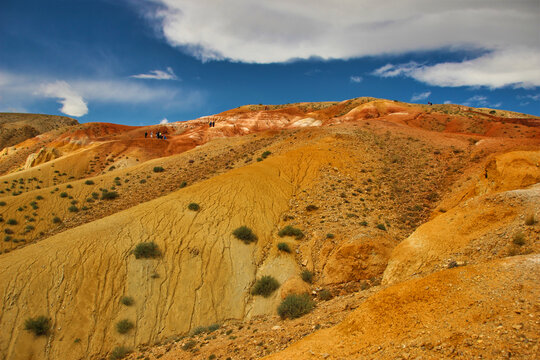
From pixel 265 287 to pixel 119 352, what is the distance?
25.8 feet

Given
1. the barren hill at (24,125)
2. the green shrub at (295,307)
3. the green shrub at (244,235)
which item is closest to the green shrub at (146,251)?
the green shrub at (244,235)

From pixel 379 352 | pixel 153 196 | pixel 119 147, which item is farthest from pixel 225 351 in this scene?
pixel 119 147

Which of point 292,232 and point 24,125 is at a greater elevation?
point 24,125

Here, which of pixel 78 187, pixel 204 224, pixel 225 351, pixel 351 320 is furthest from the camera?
pixel 78 187

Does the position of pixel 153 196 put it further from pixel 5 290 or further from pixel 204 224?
pixel 5 290

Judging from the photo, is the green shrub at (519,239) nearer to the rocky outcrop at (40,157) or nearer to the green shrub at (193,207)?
the green shrub at (193,207)

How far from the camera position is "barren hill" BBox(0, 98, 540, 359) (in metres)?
7.24

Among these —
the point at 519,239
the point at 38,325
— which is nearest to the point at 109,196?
the point at 38,325

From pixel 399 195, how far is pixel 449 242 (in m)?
12.7

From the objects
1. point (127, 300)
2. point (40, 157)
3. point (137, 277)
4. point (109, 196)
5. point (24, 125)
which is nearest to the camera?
point (127, 300)

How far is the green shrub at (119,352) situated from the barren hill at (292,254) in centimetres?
9

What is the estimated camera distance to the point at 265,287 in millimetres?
15844

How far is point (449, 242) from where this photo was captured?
433 inches

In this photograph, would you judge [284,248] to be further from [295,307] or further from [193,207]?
[193,207]
